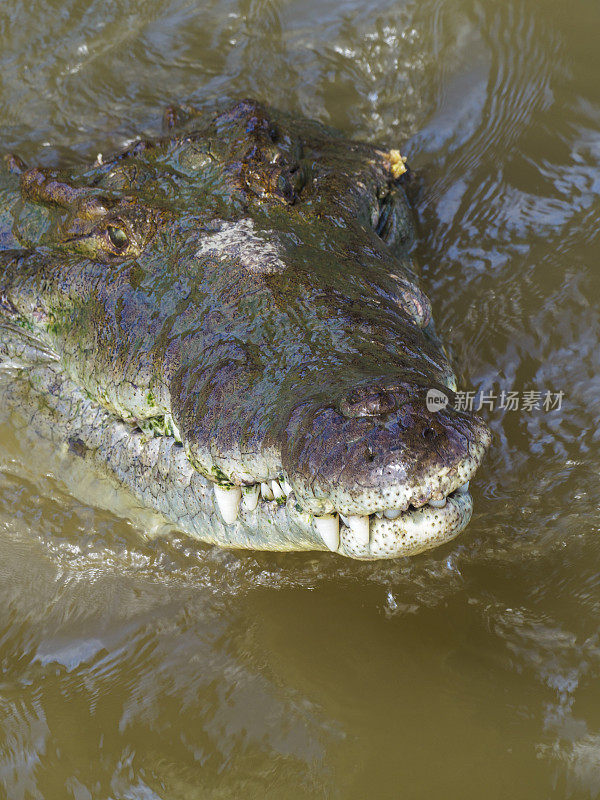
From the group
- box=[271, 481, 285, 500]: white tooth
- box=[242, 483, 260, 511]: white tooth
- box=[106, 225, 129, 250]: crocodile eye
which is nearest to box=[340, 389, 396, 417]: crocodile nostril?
box=[271, 481, 285, 500]: white tooth

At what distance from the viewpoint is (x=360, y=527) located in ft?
7.65

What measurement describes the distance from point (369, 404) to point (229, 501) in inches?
31.4

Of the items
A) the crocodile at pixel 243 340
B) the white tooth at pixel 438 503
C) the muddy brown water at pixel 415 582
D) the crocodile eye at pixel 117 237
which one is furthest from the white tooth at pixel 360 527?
the crocodile eye at pixel 117 237

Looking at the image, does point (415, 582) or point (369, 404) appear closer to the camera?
point (369, 404)

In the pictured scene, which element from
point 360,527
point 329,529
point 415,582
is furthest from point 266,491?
point 415,582

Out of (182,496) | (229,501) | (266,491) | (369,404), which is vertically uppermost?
(369,404)

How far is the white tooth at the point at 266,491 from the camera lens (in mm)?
2568

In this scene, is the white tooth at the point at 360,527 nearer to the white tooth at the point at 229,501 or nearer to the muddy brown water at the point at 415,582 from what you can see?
the white tooth at the point at 229,501

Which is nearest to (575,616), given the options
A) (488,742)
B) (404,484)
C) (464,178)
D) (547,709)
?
(547,709)

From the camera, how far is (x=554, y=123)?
4.88m

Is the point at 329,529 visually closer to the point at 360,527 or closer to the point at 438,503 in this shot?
the point at 360,527

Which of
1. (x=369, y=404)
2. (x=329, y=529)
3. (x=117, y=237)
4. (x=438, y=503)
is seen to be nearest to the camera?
(x=369, y=404)

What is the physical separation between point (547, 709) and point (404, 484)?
111 cm

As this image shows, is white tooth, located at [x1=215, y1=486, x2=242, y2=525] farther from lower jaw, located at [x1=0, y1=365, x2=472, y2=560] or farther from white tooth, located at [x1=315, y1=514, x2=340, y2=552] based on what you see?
white tooth, located at [x1=315, y1=514, x2=340, y2=552]
